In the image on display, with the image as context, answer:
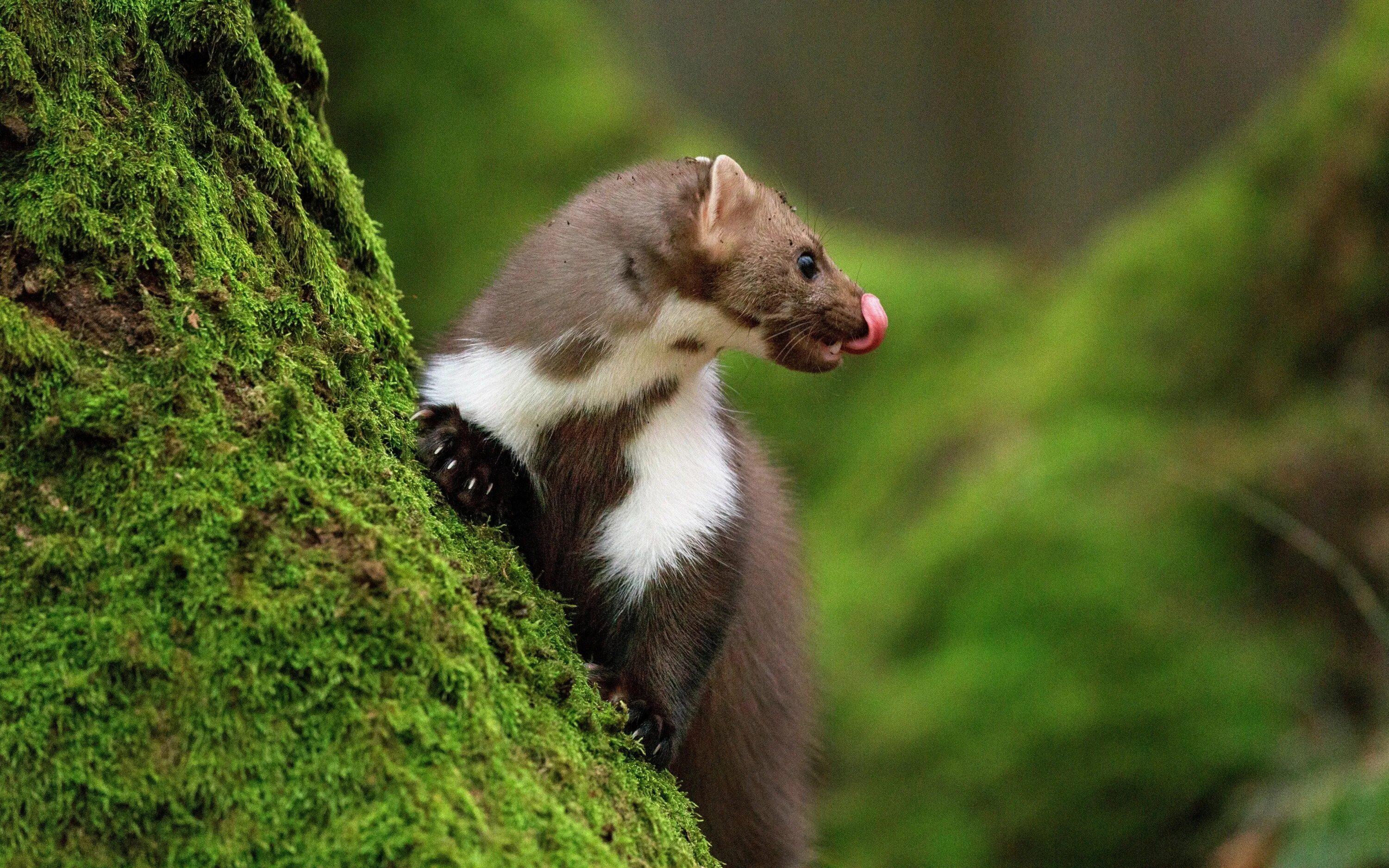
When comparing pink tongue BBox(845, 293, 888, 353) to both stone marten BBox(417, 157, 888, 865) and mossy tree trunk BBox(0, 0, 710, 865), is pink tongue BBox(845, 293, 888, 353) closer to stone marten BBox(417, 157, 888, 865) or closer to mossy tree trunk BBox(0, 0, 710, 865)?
stone marten BBox(417, 157, 888, 865)

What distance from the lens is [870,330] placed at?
3842 mm

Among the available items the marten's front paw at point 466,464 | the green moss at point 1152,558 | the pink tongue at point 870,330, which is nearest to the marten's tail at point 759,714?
the pink tongue at point 870,330

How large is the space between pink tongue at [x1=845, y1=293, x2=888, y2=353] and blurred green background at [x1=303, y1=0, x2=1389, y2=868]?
1.04 metres

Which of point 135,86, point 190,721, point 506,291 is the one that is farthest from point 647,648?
point 135,86

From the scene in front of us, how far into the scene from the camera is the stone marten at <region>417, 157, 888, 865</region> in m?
3.44

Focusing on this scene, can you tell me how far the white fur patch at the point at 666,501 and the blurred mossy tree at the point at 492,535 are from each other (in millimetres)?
390

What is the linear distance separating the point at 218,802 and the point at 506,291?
1803 mm

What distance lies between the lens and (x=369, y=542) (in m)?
2.52

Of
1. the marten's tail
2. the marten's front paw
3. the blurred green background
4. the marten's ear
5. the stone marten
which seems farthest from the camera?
the blurred green background

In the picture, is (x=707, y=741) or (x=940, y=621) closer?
(x=707, y=741)

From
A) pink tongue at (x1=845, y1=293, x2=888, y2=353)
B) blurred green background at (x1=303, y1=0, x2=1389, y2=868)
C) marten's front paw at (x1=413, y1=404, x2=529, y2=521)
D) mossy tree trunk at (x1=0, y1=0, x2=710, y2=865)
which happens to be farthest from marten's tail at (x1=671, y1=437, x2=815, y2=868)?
blurred green background at (x1=303, y1=0, x2=1389, y2=868)

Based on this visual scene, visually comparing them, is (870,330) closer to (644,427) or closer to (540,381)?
(644,427)

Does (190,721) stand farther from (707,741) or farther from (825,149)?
(825,149)

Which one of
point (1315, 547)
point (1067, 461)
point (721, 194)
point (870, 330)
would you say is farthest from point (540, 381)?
point (1067, 461)
